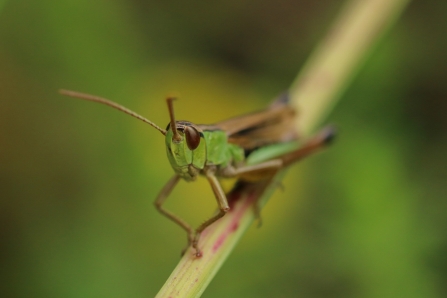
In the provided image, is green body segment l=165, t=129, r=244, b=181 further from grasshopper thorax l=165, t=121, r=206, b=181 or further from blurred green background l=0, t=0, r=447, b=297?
blurred green background l=0, t=0, r=447, b=297

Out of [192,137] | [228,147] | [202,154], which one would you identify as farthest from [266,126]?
[192,137]

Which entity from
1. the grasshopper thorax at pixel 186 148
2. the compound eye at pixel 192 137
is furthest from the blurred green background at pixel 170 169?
the compound eye at pixel 192 137

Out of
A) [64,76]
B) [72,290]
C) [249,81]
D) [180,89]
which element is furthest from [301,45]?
[72,290]

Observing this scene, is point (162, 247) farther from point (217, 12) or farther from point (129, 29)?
point (217, 12)

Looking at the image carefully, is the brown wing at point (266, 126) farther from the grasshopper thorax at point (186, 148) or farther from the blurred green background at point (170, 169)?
the blurred green background at point (170, 169)

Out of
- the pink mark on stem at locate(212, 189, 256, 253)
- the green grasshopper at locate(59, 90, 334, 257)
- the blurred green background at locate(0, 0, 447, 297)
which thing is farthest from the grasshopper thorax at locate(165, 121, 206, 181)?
the blurred green background at locate(0, 0, 447, 297)

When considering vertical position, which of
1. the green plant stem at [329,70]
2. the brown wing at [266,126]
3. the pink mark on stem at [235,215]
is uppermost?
the green plant stem at [329,70]
